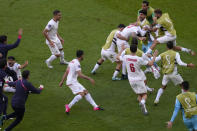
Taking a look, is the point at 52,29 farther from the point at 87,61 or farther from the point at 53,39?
the point at 87,61

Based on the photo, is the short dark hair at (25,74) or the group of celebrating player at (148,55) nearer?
the group of celebrating player at (148,55)

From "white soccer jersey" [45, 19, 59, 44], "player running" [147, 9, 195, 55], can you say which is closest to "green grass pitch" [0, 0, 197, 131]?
"white soccer jersey" [45, 19, 59, 44]

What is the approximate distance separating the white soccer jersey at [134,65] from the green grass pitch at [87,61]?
119 centimetres

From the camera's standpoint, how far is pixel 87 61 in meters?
17.2

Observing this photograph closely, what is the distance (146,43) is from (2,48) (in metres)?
5.80

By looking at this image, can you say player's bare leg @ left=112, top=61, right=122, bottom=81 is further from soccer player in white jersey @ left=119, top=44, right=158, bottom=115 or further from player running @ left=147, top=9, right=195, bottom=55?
soccer player in white jersey @ left=119, top=44, right=158, bottom=115

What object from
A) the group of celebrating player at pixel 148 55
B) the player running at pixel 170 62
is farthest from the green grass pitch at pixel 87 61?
the player running at pixel 170 62

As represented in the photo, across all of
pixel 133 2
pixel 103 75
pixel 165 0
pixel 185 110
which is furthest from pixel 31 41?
pixel 185 110

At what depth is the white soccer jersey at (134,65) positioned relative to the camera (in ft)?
40.0

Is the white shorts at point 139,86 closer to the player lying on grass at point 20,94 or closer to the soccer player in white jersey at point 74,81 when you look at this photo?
the soccer player in white jersey at point 74,81

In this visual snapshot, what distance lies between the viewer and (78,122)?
12.2 m

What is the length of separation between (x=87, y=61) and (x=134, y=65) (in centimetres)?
526

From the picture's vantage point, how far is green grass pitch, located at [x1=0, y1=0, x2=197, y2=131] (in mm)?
12211

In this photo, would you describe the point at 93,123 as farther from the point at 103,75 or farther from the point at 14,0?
the point at 14,0
